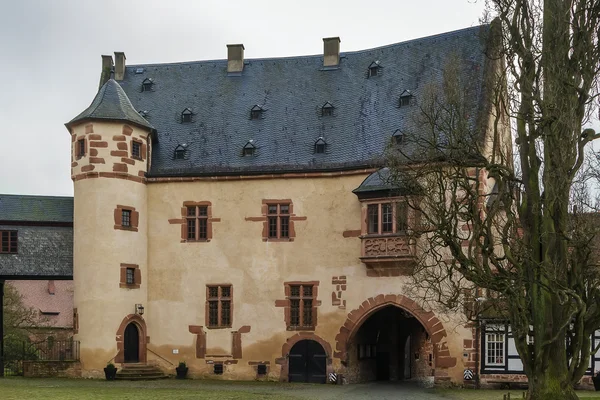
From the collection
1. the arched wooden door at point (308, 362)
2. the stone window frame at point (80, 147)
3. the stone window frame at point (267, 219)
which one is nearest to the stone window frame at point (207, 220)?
the stone window frame at point (267, 219)

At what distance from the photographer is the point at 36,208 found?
3369 cm

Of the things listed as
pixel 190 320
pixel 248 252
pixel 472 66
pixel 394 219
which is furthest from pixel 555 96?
pixel 190 320

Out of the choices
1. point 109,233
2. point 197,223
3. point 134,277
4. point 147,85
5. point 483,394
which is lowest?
point 483,394

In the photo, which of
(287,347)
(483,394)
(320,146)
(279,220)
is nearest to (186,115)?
(320,146)

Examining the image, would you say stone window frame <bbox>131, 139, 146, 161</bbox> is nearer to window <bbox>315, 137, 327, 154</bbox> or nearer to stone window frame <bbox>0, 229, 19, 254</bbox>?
stone window frame <bbox>0, 229, 19, 254</bbox>

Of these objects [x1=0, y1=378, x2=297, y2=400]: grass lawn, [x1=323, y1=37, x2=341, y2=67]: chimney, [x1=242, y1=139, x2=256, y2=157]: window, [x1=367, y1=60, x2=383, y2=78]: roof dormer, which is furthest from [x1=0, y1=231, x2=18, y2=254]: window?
[x1=367, y1=60, x2=383, y2=78]: roof dormer

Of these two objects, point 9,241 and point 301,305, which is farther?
point 9,241

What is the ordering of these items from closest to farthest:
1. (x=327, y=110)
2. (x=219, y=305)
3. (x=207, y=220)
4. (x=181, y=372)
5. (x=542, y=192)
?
(x=542, y=192)
(x=181, y=372)
(x=219, y=305)
(x=207, y=220)
(x=327, y=110)

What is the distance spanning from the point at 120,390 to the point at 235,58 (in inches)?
610

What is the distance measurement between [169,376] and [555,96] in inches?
724

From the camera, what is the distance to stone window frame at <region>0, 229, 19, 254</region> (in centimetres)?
3266

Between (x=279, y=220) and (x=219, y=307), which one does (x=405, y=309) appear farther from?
(x=219, y=307)

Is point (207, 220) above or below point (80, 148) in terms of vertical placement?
below

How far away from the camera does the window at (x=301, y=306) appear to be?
31.7 m
